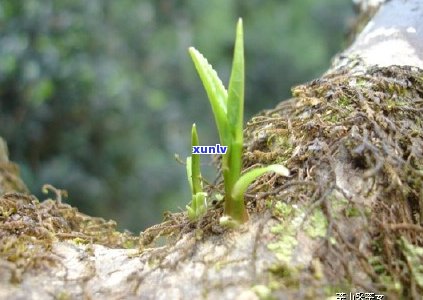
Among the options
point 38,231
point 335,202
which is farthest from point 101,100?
point 335,202

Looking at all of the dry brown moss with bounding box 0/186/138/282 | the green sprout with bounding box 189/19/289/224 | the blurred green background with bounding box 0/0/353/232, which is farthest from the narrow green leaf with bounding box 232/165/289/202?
the blurred green background with bounding box 0/0/353/232

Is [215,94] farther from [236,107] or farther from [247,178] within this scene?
[247,178]

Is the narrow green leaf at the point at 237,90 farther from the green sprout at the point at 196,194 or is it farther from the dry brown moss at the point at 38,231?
the dry brown moss at the point at 38,231

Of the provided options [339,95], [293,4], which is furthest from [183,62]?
[339,95]

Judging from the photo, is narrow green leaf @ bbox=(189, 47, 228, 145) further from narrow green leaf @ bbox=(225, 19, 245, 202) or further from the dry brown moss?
the dry brown moss

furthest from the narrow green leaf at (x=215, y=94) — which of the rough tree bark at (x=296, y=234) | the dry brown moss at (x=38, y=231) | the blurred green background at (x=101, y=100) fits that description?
the blurred green background at (x=101, y=100)

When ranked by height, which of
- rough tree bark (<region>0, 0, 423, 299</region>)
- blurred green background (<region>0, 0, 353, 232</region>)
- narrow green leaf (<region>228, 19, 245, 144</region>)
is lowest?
rough tree bark (<region>0, 0, 423, 299</region>)

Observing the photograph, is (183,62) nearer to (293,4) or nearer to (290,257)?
(293,4)
